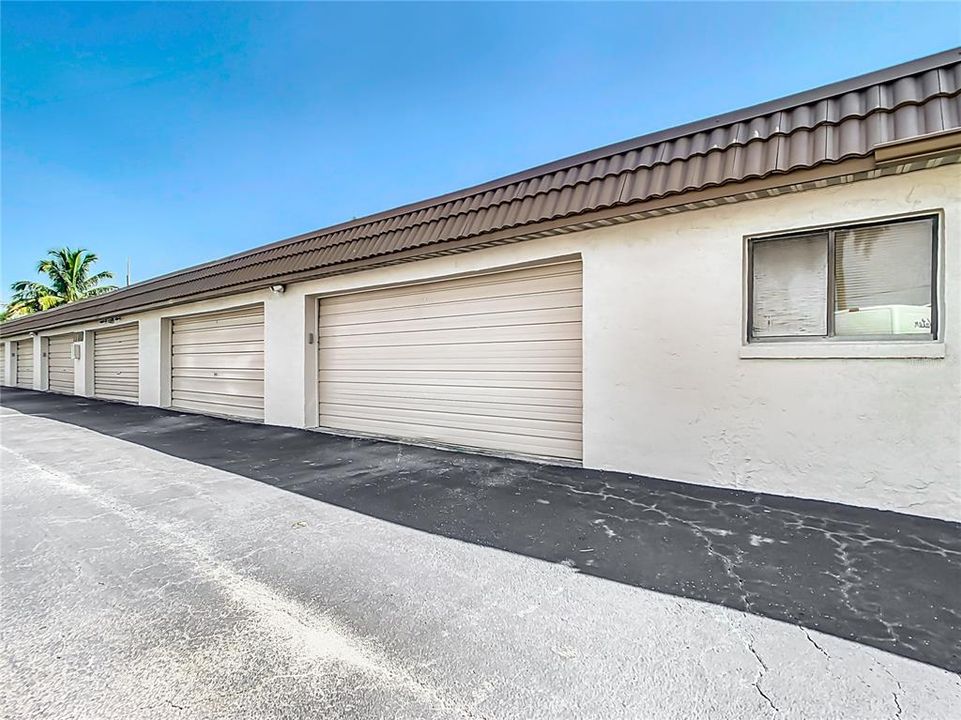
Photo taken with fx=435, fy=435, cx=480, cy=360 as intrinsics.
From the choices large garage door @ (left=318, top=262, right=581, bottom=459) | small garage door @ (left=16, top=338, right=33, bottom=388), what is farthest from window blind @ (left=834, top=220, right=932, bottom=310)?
small garage door @ (left=16, top=338, right=33, bottom=388)

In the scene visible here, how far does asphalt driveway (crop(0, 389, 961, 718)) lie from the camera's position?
1599mm

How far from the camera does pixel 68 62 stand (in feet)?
32.9

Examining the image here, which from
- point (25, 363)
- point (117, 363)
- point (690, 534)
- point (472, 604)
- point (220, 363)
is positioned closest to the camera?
point (472, 604)

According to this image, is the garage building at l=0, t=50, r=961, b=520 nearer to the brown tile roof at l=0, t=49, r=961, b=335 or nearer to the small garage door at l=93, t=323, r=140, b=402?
the brown tile roof at l=0, t=49, r=961, b=335

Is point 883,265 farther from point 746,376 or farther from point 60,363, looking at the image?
point 60,363

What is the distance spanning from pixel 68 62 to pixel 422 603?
47.7ft

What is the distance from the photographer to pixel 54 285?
116 feet

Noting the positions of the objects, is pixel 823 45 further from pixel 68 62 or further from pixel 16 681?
pixel 68 62

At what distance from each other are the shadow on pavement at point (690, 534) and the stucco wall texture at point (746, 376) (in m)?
0.27

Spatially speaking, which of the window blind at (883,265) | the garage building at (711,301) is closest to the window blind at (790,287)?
the garage building at (711,301)

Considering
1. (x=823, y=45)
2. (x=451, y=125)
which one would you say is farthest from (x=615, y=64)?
(x=451, y=125)

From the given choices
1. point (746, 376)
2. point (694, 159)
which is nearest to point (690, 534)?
point (746, 376)

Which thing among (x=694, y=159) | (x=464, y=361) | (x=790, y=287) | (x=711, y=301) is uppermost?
(x=694, y=159)

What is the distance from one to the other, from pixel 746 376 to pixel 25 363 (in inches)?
1155
